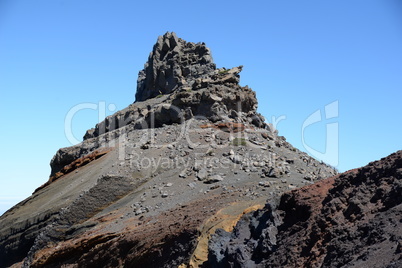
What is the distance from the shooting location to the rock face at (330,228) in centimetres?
928

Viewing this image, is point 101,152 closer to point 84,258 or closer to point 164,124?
point 164,124

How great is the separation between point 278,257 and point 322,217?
4.25ft

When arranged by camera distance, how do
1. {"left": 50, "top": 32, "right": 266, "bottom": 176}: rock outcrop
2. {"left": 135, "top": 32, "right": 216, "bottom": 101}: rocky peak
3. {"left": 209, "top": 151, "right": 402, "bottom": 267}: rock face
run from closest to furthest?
{"left": 209, "top": 151, "right": 402, "bottom": 267}: rock face < {"left": 50, "top": 32, "right": 266, "bottom": 176}: rock outcrop < {"left": 135, "top": 32, "right": 216, "bottom": 101}: rocky peak

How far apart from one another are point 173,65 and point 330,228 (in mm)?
36063

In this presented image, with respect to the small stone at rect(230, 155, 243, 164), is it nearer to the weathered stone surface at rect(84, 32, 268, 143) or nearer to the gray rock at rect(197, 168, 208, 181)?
the gray rock at rect(197, 168, 208, 181)

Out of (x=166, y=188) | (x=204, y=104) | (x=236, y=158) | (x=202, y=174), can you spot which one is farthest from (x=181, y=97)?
(x=166, y=188)

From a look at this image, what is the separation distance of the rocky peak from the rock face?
1108 inches

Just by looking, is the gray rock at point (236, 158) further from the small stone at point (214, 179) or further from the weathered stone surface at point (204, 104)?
the weathered stone surface at point (204, 104)

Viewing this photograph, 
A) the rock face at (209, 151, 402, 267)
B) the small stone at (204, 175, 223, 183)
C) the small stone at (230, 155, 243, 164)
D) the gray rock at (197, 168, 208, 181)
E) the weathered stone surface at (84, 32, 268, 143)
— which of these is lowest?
the rock face at (209, 151, 402, 267)

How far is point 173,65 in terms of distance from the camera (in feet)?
149

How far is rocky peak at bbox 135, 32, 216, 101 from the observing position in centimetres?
4242

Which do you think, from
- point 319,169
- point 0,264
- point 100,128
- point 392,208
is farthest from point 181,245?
point 100,128

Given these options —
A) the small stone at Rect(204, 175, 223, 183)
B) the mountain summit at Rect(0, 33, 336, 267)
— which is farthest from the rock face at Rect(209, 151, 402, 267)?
the small stone at Rect(204, 175, 223, 183)

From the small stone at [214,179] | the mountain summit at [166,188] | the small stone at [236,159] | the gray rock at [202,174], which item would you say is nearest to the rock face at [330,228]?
the mountain summit at [166,188]
